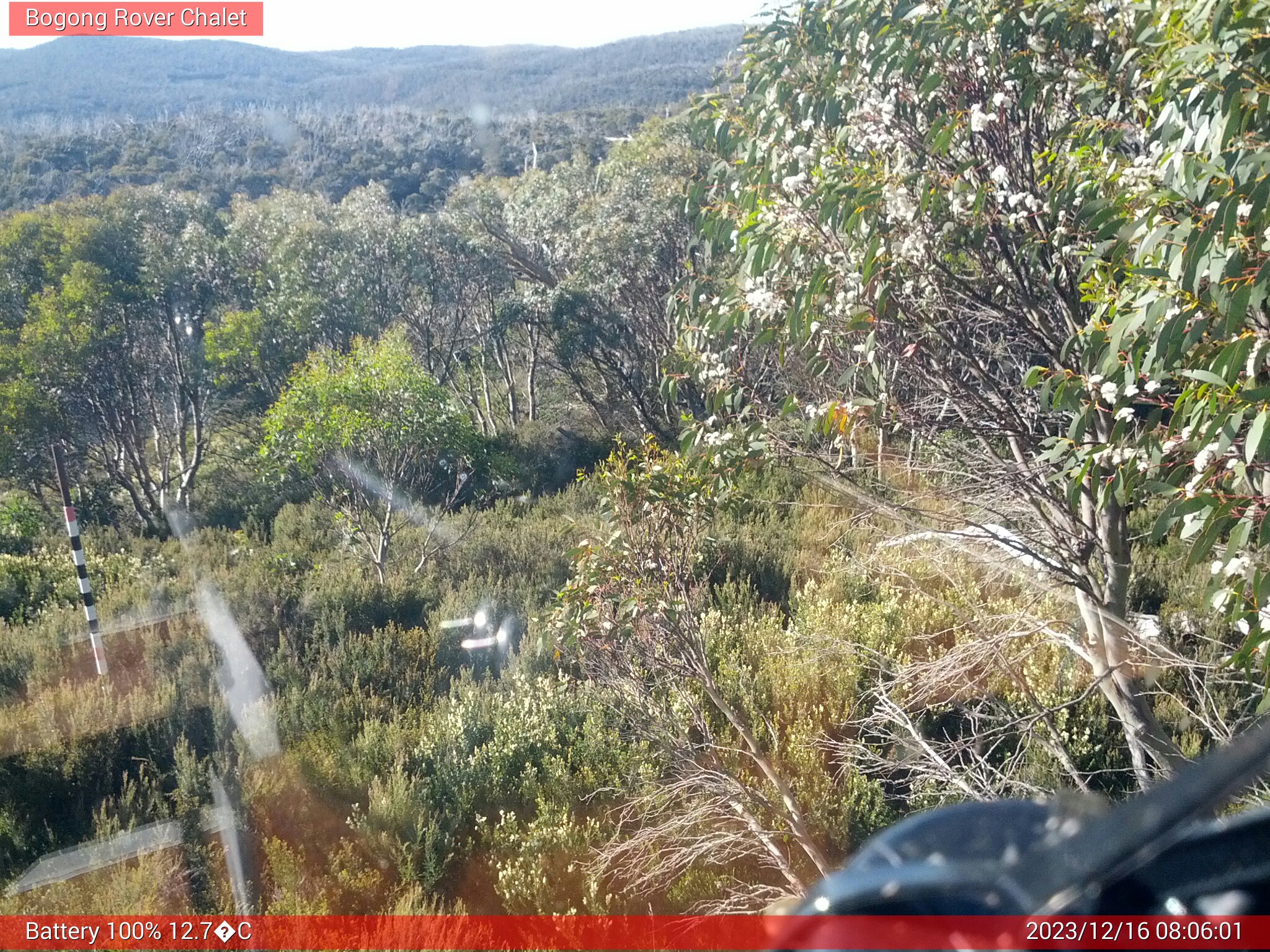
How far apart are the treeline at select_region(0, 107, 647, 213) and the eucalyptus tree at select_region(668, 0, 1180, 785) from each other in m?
23.1

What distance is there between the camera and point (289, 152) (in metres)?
35.0

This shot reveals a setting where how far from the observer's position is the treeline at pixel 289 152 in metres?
27.9

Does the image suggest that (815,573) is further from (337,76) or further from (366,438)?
(337,76)

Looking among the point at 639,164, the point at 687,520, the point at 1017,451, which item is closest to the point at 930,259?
the point at 1017,451

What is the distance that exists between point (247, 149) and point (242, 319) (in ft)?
79.4

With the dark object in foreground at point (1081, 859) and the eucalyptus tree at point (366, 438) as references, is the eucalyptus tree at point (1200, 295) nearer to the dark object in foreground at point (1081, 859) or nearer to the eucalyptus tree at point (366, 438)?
the dark object in foreground at point (1081, 859)

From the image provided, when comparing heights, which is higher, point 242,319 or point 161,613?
point 242,319

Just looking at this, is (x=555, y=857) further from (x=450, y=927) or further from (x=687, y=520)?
(x=687, y=520)

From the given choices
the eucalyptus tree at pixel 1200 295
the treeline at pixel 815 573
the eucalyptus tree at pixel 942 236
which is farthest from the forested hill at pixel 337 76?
the eucalyptus tree at pixel 1200 295

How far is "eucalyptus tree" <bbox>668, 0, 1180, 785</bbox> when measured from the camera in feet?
10.5

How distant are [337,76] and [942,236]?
66148 millimetres

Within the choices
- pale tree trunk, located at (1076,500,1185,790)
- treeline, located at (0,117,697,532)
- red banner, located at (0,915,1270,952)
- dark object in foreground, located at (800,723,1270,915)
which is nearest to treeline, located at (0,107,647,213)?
treeline, located at (0,117,697,532)

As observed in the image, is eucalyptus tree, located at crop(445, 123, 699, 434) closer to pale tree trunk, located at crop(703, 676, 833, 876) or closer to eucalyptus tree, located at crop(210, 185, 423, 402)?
eucalyptus tree, located at crop(210, 185, 423, 402)

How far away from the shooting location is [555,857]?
4266 mm
